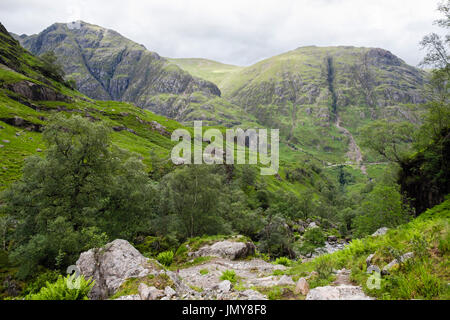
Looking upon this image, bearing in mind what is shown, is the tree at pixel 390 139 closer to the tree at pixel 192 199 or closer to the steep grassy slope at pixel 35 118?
the tree at pixel 192 199

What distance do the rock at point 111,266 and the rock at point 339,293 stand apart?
966 cm

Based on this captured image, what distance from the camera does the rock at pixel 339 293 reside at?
912 cm

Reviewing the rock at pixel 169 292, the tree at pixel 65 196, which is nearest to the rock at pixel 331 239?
the tree at pixel 65 196

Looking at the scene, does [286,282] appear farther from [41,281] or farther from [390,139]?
[390,139]

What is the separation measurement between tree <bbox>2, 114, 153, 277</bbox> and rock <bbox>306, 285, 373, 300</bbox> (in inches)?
793

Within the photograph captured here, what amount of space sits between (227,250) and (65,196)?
21862mm

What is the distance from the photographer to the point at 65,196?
84.7 ft

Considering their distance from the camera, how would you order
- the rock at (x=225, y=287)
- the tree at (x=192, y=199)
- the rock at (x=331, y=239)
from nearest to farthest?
the rock at (x=225, y=287)
the tree at (x=192, y=199)
the rock at (x=331, y=239)

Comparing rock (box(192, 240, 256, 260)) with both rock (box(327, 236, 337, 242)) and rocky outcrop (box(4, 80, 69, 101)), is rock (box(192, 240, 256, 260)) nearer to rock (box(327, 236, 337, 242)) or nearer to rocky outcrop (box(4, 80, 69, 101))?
rock (box(327, 236, 337, 242))

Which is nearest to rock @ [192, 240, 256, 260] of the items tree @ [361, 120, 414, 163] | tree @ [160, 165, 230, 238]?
tree @ [160, 165, 230, 238]

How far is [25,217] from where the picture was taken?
2533 centimetres
